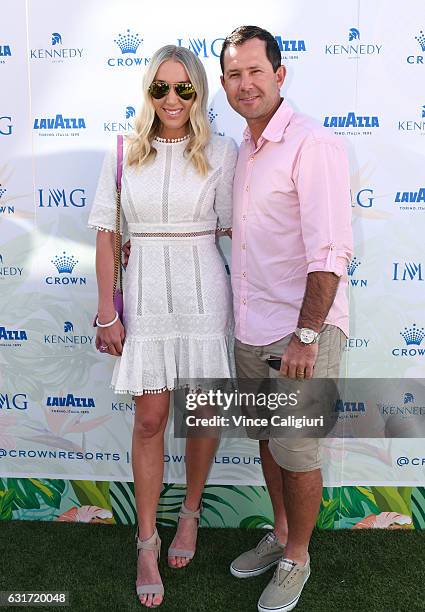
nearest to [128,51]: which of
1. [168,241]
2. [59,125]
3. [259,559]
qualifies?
[59,125]

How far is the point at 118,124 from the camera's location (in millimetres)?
2576

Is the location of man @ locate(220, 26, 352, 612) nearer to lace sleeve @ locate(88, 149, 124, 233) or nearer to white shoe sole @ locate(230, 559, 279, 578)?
white shoe sole @ locate(230, 559, 279, 578)

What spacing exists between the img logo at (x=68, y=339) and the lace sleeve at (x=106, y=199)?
2.39 feet

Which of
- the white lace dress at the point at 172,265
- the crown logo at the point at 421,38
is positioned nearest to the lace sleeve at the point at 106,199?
the white lace dress at the point at 172,265

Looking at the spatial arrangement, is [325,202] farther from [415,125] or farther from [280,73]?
[415,125]

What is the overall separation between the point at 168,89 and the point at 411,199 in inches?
45.7

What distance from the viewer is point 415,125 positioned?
2514mm

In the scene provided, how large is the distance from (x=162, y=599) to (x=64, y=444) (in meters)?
0.90

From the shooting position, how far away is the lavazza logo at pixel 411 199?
2572mm

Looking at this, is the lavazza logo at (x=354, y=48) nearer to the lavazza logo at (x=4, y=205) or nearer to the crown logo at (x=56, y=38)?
the crown logo at (x=56, y=38)

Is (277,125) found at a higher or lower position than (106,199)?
higher

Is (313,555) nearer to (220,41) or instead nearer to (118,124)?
(118,124)

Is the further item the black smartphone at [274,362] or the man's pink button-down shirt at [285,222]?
the black smartphone at [274,362]

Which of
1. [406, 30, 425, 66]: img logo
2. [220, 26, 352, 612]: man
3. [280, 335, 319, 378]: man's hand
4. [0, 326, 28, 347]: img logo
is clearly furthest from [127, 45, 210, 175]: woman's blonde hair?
[0, 326, 28, 347]: img logo
